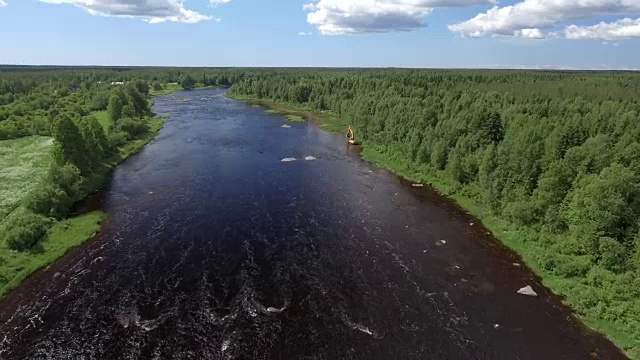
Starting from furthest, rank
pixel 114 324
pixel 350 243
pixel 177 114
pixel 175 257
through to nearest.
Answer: pixel 177 114 < pixel 350 243 < pixel 175 257 < pixel 114 324

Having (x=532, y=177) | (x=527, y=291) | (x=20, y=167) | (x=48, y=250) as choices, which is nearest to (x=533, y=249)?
(x=527, y=291)

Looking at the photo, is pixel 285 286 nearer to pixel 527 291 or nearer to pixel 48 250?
pixel 527 291

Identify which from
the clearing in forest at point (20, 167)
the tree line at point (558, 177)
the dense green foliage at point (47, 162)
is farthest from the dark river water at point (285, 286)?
the clearing in forest at point (20, 167)

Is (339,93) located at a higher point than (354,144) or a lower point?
higher

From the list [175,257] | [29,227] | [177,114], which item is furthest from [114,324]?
[177,114]

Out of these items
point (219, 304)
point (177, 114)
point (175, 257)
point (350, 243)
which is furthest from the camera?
point (177, 114)

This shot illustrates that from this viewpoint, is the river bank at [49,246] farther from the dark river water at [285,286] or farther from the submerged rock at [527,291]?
the submerged rock at [527,291]

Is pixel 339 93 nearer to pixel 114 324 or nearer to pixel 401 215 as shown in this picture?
pixel 401 215
